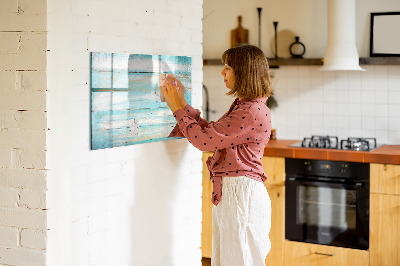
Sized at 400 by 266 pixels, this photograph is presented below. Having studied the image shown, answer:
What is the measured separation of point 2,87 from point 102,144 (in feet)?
1.57

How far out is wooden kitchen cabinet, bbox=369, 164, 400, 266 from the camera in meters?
4.08

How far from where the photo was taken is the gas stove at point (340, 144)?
14.4ft

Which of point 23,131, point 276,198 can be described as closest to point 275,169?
point 276,198

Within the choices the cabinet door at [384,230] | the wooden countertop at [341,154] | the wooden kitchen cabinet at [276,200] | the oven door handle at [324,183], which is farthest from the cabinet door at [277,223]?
the cabinet door at [384,230]

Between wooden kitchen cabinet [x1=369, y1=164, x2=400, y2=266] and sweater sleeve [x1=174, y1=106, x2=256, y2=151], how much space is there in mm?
1709

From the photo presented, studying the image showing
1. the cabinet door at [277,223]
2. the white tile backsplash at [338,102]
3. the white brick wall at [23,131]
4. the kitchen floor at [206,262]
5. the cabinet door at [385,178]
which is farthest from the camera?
the kitchen floor at [206,262]

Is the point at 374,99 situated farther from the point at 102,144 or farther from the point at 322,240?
the point at 102,144

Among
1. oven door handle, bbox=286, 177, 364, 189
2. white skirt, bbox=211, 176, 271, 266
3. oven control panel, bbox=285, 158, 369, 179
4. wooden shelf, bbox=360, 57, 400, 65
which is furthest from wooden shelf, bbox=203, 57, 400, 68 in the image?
white skirt, bbox=211, 176, 271, 266

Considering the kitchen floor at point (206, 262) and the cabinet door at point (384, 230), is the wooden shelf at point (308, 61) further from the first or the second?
the kitchen floor at point (206, 262)

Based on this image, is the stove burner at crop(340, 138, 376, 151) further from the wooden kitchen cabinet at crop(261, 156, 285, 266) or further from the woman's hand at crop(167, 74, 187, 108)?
the woman's hand at crop(167, 74, 187, 108)

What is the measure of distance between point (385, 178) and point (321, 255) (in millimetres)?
750

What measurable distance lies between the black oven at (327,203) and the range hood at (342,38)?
79cm

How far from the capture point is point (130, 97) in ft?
9.02

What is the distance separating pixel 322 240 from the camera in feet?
14.5
